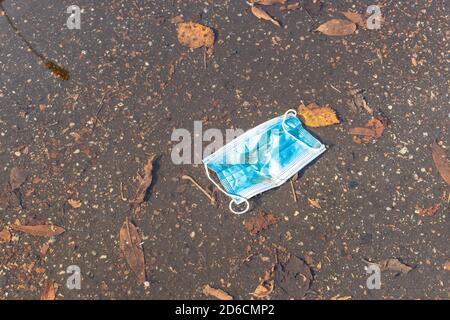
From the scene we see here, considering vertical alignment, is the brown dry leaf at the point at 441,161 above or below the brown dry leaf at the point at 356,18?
below

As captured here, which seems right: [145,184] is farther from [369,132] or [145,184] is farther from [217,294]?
[369,132]

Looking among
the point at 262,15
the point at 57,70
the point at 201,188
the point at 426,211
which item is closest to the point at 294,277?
the point at 201,188

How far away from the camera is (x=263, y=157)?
98.7 inches

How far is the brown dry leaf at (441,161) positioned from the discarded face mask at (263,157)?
0.59 m

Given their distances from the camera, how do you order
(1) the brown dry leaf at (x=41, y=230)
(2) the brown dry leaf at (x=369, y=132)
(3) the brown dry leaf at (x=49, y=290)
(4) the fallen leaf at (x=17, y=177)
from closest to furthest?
(3) the brown dry leaf at (x=49, y=290) < (1) the brown dry leaf at (x=41, y=230) < (4) the fallen leaf at (x=17, y=177) < (2) the brown dry leaf at (x=369, y=132)

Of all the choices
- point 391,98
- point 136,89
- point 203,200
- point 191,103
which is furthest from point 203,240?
point 391,98

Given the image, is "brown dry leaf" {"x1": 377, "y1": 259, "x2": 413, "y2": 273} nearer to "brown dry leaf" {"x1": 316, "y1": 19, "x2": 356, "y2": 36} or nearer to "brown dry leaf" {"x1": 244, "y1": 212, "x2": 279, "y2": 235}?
"brown dry leaf" {"x1": 244, "y1": 212, "x2": 279, "y2": 235}

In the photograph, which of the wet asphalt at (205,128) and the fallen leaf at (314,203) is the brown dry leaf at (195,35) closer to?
the wet asphalt at (205,128)

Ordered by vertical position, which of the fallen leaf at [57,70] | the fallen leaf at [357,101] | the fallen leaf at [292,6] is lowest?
the fallen leaf at [357,101]

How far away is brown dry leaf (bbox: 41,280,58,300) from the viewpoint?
2.20m

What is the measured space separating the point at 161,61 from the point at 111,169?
2.28 feet

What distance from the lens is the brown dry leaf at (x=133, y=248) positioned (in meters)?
2.26

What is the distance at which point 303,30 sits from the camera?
9.22 feet

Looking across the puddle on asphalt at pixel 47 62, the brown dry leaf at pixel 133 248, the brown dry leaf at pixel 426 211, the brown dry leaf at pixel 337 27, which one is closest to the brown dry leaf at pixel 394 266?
the brown dry leaf at pixel 426 211
